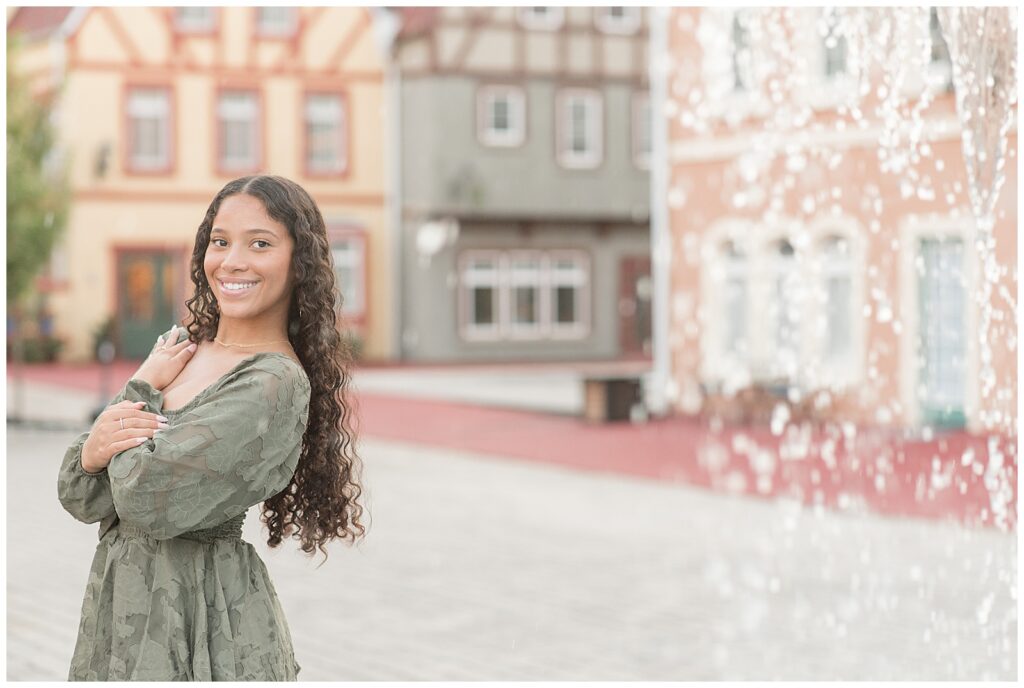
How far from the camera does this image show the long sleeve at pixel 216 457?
103 inches

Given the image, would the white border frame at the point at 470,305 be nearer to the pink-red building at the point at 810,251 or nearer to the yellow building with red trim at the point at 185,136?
the yellow building with red trim at the point at 185,136

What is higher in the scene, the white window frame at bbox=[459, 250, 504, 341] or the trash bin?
the white window frame at bbox=[459, 250, 504, 341]

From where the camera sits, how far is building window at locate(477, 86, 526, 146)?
3288 cm

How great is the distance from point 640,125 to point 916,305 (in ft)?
53.9

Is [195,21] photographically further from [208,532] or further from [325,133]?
[208,532]

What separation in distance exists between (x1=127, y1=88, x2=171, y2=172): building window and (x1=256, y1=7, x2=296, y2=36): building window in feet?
7.49

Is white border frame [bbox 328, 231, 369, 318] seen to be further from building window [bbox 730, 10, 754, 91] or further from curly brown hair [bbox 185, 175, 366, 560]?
curly brown hair [bbox 185, 175, 366, 560]

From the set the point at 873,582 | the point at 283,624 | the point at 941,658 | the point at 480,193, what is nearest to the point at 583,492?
the point at 873,582

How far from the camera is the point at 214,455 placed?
2631mm

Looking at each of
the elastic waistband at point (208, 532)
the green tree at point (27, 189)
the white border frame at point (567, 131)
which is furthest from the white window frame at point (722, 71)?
the elastic waistband at point (208, 532)

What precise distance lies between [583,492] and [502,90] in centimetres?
2098

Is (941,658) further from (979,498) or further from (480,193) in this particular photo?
(480,193)

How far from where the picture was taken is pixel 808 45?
18.9 metres

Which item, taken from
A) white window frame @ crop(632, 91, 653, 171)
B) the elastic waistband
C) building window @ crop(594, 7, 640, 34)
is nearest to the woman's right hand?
the elastic waistband
